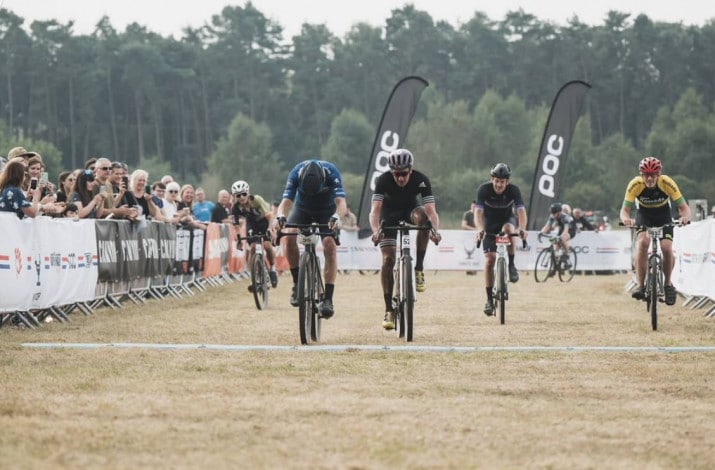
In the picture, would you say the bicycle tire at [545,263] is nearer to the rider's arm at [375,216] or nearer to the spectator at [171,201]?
the spectator at [171,201]

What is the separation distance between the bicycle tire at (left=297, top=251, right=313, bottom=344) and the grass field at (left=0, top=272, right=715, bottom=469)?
40 centimetres

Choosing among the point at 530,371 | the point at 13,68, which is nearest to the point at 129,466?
the point at 530,371

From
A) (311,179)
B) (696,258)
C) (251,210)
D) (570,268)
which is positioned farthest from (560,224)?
(311,179)

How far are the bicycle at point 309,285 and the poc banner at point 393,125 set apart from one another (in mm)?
23407

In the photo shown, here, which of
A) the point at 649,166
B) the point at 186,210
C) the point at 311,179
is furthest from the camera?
the point at 186,210

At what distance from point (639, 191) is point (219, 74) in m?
119

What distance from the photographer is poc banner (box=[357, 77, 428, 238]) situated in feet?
120

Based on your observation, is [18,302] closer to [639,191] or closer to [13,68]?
[639,191]

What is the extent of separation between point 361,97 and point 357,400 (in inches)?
5145

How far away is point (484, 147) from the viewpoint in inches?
5094

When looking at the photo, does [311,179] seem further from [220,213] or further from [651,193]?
[220,213]

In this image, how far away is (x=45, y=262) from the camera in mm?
15398

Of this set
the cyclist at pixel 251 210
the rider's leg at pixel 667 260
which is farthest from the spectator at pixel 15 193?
the rider's leg at pixel 667 260

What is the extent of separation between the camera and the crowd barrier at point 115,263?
14.5 meters
